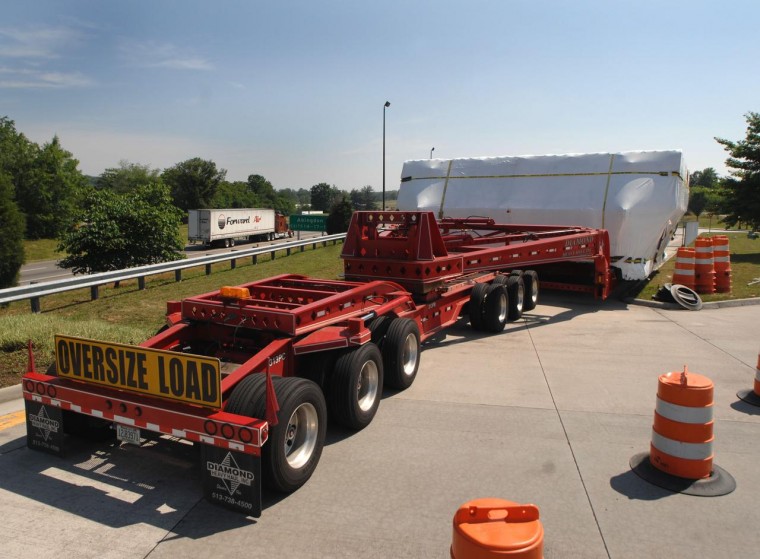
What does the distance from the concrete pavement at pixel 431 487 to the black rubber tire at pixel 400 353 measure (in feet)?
0.64

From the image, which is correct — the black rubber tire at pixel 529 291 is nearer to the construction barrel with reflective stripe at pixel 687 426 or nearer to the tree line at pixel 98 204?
the construction barrel with reflective stripe at pixel 687 426

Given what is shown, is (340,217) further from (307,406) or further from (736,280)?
(307,406)

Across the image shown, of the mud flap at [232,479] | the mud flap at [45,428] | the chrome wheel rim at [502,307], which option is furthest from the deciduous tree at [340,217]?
the mud flap at [232,479]

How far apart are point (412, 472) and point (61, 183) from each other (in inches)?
2227

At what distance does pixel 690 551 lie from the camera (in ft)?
11.8

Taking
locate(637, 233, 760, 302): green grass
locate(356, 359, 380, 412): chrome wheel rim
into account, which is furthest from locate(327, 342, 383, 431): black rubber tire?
locate(637, 233, 760, 302): green grass

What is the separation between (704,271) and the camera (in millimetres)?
13656

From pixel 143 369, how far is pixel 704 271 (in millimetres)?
13534

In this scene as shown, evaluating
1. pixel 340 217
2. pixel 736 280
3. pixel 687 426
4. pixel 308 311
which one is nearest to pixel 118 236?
pixel 308 311

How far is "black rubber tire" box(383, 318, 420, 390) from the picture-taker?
6258mm

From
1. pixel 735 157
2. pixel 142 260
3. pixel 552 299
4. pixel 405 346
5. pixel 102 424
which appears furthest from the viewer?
pixel 735 157

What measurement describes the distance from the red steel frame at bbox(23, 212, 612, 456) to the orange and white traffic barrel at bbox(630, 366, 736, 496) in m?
2.67

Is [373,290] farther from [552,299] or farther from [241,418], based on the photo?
[552,299]

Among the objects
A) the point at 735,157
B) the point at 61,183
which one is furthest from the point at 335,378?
the point at 61,183
